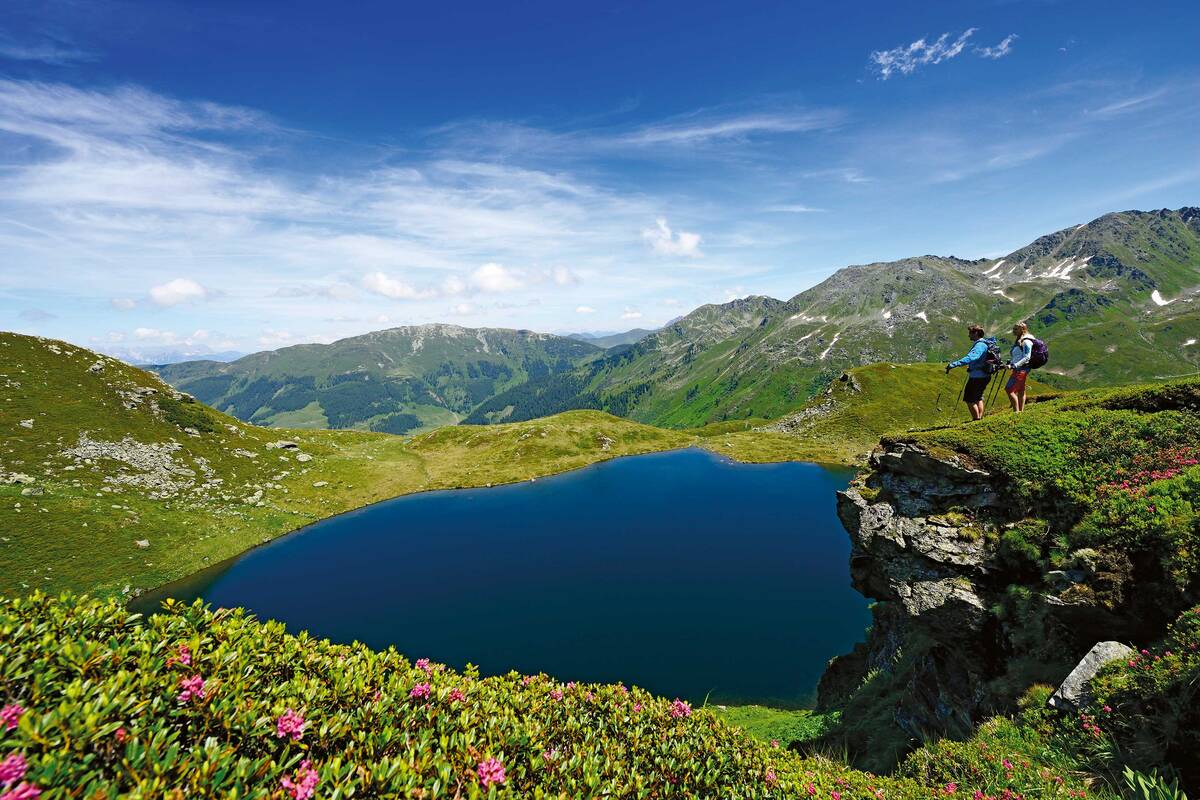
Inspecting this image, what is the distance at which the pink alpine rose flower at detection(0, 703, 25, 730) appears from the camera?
14.0ft

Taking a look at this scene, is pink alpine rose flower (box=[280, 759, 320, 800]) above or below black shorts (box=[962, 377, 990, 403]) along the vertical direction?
below

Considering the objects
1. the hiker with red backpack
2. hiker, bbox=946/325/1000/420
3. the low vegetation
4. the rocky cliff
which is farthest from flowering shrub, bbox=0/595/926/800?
the hiker with red backpack

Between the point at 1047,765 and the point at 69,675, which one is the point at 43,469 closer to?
the point at 69,675

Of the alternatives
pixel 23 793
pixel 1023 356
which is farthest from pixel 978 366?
pixel 23 793

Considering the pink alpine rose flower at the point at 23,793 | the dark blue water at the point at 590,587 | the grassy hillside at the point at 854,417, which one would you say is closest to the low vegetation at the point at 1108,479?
the pink alpine rose flower at the point at 23,793

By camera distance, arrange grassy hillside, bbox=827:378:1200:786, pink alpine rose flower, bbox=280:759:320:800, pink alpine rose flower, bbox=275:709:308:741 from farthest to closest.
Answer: grassy hillside, bbox=827:378:1200:786
pink alpine rose flower, bbox=275:709:308:741
pink alpine rose flower, bbox=280:759:320:800

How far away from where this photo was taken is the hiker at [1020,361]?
2028cm

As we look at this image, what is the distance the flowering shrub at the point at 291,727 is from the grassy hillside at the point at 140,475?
64.4m

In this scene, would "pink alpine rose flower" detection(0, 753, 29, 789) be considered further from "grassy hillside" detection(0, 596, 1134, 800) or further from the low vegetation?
the low vegetation

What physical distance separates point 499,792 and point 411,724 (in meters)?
2.16

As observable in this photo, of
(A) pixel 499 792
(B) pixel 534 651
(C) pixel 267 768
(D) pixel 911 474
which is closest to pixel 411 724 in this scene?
(A) pixel 499 792

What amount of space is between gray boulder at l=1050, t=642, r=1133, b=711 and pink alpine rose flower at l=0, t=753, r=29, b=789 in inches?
816

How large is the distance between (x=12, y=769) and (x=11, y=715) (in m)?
0.88

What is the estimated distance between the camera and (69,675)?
220 inches
